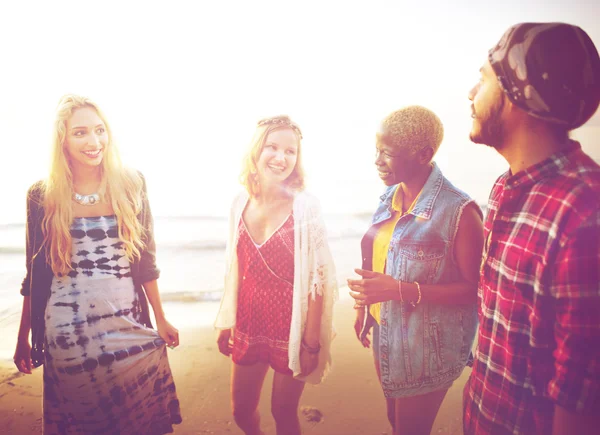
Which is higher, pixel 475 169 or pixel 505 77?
pixel 505 77

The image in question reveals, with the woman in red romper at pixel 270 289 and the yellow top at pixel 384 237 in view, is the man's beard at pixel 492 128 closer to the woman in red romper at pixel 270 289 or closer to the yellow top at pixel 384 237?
the yellow top at pixel 384 237

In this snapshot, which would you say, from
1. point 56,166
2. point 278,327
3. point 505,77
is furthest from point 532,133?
point 56,166

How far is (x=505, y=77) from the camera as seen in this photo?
1.40 meters

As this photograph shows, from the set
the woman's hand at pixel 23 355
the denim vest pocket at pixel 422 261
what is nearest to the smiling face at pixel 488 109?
the denim vest pocket at pixel 422 261

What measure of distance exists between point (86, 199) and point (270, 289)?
1.34 meters

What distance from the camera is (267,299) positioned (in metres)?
2.43

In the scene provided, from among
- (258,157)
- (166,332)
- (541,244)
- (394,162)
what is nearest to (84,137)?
(258,157)

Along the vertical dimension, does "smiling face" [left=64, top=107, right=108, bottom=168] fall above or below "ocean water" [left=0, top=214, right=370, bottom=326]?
above

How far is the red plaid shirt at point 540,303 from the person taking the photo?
114cm

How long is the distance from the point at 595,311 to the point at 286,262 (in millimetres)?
1631

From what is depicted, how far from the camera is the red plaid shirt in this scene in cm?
114

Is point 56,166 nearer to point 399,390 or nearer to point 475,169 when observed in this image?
point 399,390

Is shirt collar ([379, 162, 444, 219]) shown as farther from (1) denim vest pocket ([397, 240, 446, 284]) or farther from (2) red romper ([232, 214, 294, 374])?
(2) red romper ([232, 214, 294, 374])

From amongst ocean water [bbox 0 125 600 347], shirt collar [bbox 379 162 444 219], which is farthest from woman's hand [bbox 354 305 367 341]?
ocean water [bbox 0 125 600 347]
